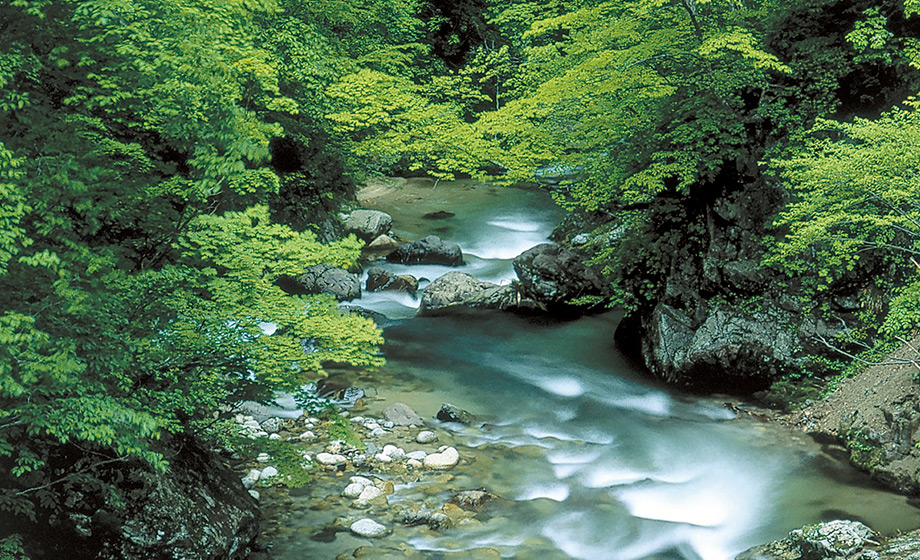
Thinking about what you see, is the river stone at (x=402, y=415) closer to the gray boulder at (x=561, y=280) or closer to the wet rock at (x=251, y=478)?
the wet rock at (x=251, y=478)

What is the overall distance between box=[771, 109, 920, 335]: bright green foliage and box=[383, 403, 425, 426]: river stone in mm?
5530

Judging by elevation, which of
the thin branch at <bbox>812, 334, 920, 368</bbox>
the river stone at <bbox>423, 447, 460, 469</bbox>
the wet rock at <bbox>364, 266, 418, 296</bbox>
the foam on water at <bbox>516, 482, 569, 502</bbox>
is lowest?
the foam on water at <bbox>516, 482, 569, 502</bbox>

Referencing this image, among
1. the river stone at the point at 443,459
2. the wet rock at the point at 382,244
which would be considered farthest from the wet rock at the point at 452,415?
the wet rock at the point at 382,244

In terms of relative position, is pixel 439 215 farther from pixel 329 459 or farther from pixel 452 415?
pixel 329 459

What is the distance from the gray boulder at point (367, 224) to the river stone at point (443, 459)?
10.3m

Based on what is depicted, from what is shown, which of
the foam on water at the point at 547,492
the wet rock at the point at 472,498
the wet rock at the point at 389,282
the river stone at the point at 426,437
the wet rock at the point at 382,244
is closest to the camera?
the wet rock at the point at 472,498

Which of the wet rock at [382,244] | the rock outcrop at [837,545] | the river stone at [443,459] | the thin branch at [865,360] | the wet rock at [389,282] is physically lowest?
the river stone at [443,459]

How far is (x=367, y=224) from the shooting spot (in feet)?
62.1

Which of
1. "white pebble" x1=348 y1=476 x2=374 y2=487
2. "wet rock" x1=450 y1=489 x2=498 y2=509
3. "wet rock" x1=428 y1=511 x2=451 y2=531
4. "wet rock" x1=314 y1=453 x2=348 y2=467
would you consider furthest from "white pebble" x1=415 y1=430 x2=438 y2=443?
"wet rock" x1=428 y1=511 x2=451 y2=531

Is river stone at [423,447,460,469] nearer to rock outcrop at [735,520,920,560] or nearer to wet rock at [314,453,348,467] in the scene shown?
wet rock at [314,453,348,467]

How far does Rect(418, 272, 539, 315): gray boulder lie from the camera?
15.0 meters

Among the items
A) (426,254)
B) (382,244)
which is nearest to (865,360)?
(426,254)

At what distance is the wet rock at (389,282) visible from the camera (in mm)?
15953

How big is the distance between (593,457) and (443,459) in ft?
6.69
